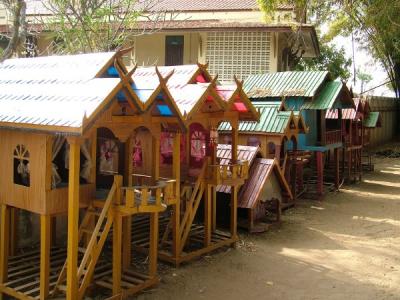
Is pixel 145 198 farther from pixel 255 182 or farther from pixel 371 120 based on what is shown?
pixel 371 120

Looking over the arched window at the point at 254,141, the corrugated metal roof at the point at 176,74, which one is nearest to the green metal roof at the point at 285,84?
the arched window at the point at 254,141

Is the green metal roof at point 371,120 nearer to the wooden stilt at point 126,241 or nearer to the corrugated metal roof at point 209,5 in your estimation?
the corrugated metal roof at point 209,5

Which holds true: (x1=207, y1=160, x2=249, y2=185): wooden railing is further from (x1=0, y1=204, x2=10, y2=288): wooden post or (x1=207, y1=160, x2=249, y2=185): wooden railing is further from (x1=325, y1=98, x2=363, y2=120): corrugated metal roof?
(x1=325, y1=98, x2=363, y2=120): corrugated metal roof

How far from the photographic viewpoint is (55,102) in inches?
263

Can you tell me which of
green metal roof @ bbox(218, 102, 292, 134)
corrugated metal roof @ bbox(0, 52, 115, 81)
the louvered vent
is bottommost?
green metal roof @ bbox(218, 102, 292, 134)

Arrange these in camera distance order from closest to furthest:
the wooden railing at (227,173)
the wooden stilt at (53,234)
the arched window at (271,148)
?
the wooden stilt at (53,234), the wooden railing at (227,173), the arched window at (271,148)

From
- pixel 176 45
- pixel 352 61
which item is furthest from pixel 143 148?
pixel 352 61

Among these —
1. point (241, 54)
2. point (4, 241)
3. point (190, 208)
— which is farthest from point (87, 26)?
point (241, 54)

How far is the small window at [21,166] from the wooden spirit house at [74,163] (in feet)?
Result: 0.05

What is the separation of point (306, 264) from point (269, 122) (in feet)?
19.0

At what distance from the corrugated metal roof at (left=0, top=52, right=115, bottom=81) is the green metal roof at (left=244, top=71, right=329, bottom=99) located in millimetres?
10138

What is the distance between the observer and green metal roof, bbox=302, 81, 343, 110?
53.1 ft

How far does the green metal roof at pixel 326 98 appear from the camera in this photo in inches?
637

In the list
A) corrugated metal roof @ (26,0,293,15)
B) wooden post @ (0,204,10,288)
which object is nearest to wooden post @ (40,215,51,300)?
wooden post @ (0,204,10,288)
